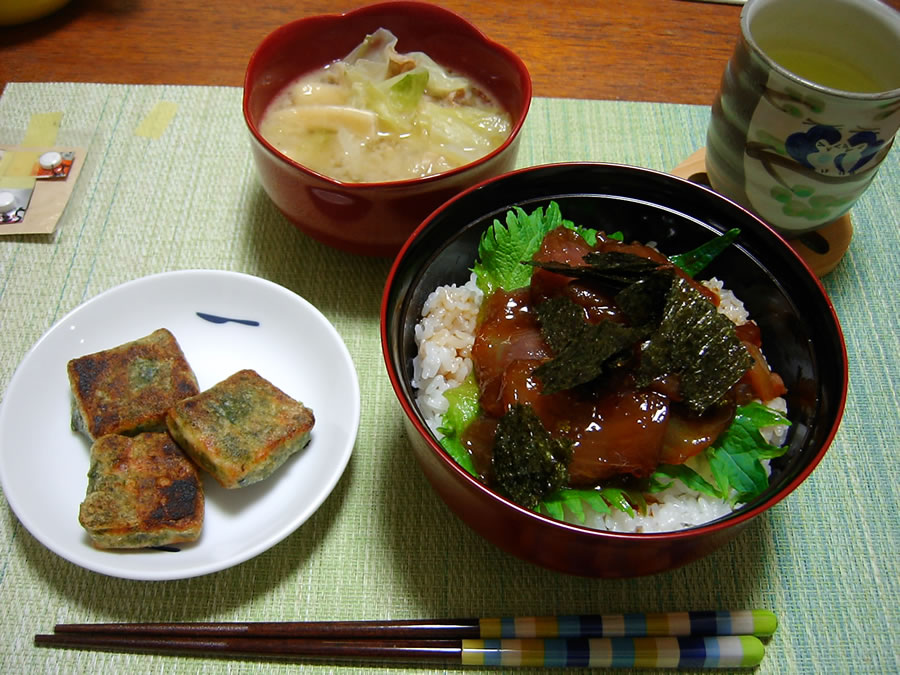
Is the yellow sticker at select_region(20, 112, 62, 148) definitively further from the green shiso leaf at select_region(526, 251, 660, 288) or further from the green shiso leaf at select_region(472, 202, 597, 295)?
the green shiso leaf at select_region(526, 251, 660, 288)

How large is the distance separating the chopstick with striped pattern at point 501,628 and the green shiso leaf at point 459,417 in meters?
0.33

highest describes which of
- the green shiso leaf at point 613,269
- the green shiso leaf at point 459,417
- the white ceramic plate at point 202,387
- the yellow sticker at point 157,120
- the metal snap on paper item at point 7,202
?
the green shiso leaf at point 613,269

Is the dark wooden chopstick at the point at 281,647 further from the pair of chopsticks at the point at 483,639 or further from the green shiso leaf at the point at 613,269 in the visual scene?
the green shiso leaf at the point at 613,269

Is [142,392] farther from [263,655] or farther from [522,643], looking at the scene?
[522,643]

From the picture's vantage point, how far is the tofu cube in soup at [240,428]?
145cm

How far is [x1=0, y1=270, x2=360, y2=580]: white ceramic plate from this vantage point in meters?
1.40

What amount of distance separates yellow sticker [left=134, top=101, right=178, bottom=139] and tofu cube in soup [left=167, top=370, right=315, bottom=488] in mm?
1120

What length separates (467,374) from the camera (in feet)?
4.98

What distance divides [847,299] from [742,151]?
0.56 metres

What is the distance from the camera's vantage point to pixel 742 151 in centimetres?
176

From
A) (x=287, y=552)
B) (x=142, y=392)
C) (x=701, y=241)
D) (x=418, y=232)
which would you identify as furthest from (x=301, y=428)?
(x=701, y=241)

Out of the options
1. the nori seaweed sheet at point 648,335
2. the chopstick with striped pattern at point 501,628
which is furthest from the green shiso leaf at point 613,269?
the chopstick with striped pattern at point 501,628

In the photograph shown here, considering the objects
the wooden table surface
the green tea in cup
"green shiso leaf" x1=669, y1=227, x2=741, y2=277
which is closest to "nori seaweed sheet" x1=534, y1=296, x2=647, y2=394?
"green shiso leaf" x1=669, y1=227, x2=741, y2=277

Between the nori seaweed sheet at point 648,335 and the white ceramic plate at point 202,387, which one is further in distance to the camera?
the white ceramic plate at point 202,387
